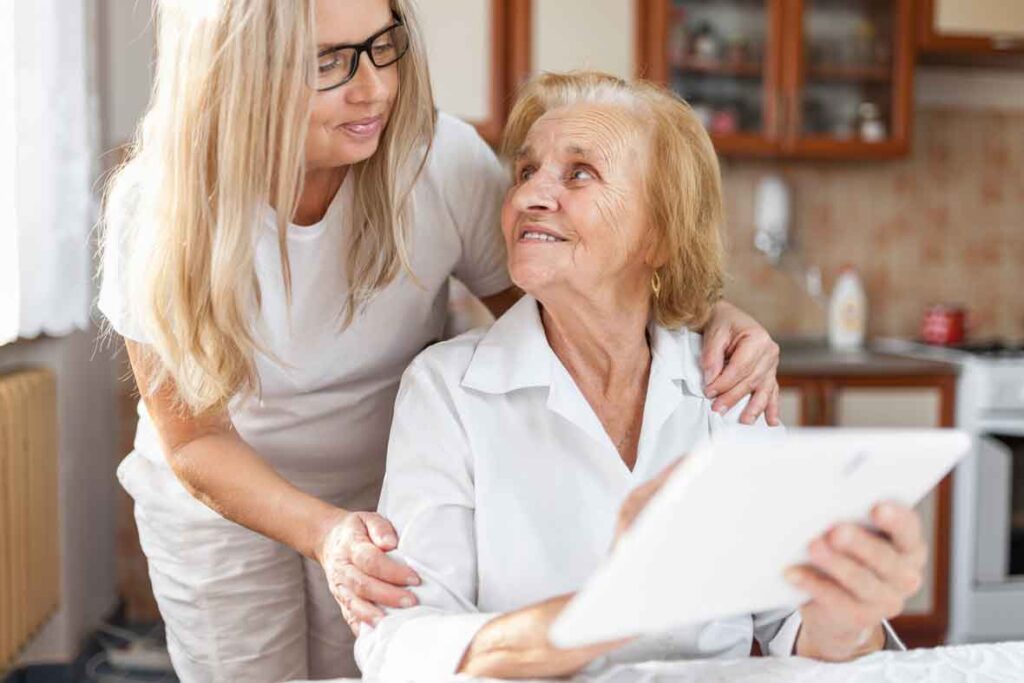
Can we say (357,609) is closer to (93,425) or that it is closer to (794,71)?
(93,425)

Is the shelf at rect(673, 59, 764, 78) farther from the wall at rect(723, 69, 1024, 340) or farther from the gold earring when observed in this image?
the gold earring

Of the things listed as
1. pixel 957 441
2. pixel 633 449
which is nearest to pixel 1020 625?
pixel 633 449

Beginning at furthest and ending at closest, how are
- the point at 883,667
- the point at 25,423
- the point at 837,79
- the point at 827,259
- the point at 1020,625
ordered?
the point at 827,259 < the point at 837,79 < the point at 1020,625 < the point at 25,423 < the point at 883,667

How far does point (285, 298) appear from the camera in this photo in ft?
4.76

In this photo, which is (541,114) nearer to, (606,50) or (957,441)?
(957,441)

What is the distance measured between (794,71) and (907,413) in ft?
3.59

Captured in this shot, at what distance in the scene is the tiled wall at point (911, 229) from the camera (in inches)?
149

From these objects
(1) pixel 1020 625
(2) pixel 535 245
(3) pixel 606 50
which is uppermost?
(3) pixel 606 50

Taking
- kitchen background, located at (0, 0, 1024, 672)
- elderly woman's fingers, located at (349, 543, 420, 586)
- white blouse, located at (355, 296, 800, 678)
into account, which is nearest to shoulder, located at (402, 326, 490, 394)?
white blouse, located at (355, 296, 800, 678)

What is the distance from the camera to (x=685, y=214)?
1.40 m

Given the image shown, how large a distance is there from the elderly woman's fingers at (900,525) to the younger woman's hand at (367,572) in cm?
52

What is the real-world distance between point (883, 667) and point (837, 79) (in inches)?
110

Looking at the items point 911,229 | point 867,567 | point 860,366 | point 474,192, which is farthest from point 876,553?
point 911,229

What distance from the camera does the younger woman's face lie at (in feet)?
4.02
